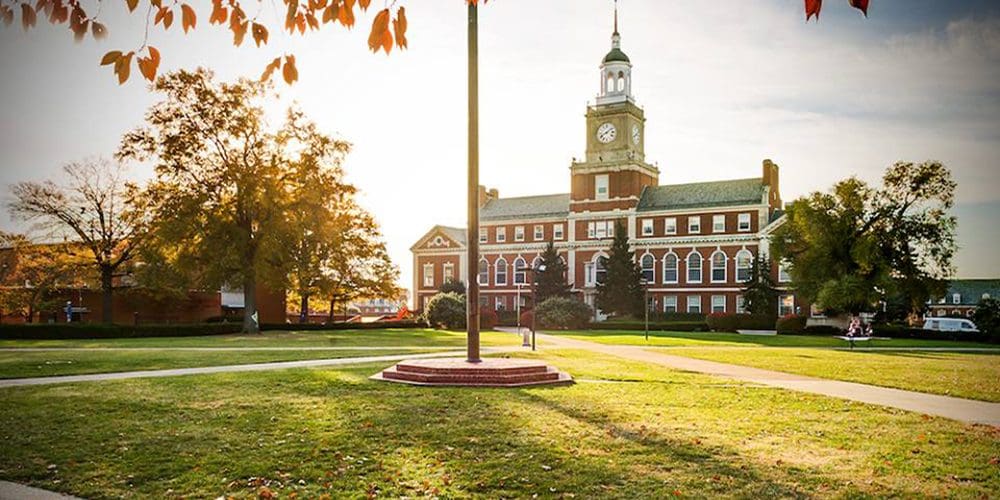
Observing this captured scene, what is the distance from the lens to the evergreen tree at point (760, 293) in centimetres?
6594

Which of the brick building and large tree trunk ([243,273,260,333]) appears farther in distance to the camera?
the brick building

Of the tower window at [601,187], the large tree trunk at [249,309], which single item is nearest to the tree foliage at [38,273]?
the large tree trunk at [249,309]

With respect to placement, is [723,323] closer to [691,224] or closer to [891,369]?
[691,224]

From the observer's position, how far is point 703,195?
78125mm

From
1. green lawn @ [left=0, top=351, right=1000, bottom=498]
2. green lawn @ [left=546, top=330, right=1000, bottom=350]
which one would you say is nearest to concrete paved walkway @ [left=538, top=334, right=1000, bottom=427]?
green lawn @ [left=0, top=351, right=1000, bottom=498]

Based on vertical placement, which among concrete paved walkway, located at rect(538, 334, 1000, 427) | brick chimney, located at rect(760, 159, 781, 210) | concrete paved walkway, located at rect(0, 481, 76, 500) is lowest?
concrete paved walkway, located at rect(538, 334, 1000, 427)

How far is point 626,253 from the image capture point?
7369 centimetres

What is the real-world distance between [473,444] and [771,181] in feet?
236

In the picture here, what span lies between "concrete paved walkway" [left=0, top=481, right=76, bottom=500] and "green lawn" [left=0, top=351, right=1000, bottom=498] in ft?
0.50

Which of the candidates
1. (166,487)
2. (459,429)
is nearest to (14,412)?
(166,487)

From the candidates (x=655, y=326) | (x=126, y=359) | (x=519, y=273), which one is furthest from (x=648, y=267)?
(x=126, y=359)

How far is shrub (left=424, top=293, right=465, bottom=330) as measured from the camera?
56625 millimetres

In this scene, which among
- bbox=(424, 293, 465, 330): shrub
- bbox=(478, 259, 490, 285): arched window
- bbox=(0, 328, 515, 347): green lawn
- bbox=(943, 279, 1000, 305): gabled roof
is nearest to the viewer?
bbox=(0, 328, 515, 347): green lawn

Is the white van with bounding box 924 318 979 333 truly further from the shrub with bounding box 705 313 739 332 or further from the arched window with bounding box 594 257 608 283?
the arched window with bounding box 594 257 608 283
